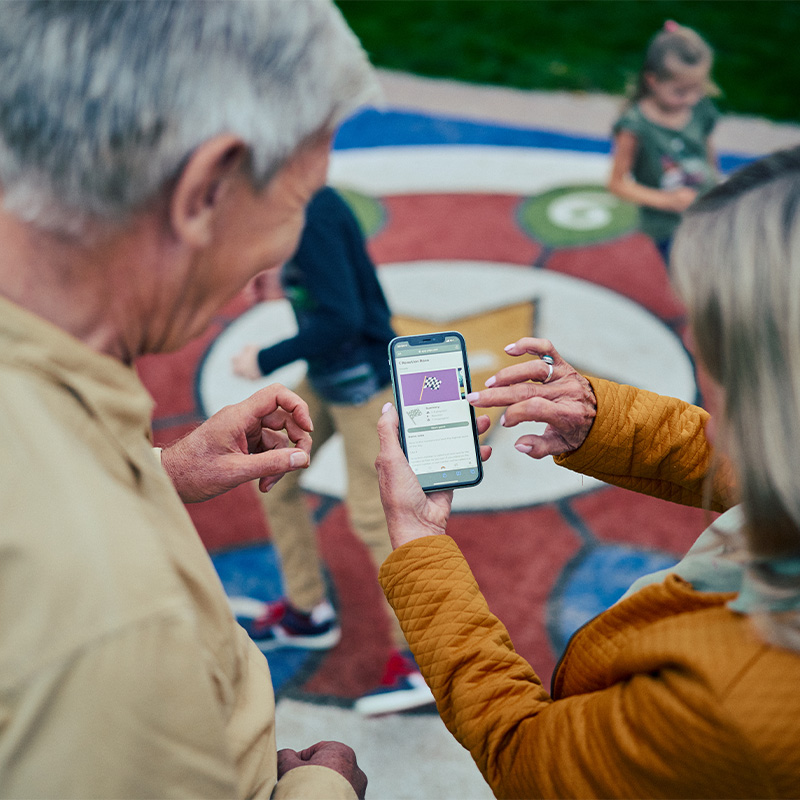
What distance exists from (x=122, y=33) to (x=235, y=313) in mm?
3507

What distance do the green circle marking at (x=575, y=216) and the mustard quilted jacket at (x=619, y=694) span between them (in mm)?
3326

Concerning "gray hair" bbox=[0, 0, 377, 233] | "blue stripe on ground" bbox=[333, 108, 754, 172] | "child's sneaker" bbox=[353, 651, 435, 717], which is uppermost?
"gray hair" bbox=[0, 0, 377, 233]

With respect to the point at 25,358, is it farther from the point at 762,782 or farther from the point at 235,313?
the point at 235,313

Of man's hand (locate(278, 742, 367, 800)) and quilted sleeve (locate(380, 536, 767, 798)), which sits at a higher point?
quilted sleeve (locate(380, 536, 767, 798))

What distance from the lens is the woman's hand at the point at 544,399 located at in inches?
62.2

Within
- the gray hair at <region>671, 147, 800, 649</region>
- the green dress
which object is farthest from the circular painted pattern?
the gray hair at <region>671, 147, 800, 649</region>

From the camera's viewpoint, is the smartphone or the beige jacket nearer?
the beige jacket

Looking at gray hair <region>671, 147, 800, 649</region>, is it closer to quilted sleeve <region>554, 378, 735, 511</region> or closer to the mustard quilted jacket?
the mustard quilted jacket

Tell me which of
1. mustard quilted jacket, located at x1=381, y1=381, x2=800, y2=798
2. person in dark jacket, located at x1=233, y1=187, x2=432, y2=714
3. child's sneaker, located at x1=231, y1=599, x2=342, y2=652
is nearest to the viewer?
mustard quilted jacket, located at x1=381, y1=381, x2=800, y2=798

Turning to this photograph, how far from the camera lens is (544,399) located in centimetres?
160

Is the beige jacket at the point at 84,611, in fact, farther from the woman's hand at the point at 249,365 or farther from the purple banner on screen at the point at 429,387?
the woman's hand at the point at 249,365

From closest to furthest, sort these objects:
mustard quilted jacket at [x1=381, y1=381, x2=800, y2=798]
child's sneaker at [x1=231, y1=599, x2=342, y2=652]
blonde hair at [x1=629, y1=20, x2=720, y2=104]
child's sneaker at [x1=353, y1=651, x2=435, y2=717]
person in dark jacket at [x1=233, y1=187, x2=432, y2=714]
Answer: mustard quilted jacket at [x1=381, y1=381, x2=800, y2=798], person in dark jacket at [x1=233, y1=187, x2=432, y2=714], child's sneaker at [x1=353, y1=651, x2=435, y2=717], child's sneaker at [x1=231, y1=599, x2=342, y2=652], blonde hair at [x1=629, y1=20, x2=720, y2=104]

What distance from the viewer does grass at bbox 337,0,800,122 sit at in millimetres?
6613

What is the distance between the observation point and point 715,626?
3.14ft
